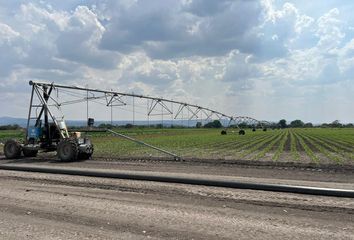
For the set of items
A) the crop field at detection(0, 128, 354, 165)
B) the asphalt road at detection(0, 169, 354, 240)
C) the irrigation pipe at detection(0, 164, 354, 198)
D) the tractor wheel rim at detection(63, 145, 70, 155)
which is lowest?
the asphalt road at detection(0, 169, 354, 240)

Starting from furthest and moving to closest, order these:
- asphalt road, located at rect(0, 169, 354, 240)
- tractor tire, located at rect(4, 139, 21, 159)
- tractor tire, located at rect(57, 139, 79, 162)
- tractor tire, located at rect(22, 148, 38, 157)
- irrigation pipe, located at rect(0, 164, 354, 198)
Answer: tractor tire, located at rect(22, 148, 38, 157)
tractor tire, located at rect(4, 139, 21, 159)
tractor tire, located at rect(57, 139, 79, 162)
irrigation pipe, located at rect(0, 164, 354, 198)
asphalt road, located at rect(0, 169, 354, 240)

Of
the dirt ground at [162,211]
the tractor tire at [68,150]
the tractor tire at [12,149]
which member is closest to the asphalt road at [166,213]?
the dirt ground at [162,211]

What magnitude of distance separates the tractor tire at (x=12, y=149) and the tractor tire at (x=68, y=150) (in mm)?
3309

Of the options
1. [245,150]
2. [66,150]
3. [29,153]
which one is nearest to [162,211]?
[66,150]

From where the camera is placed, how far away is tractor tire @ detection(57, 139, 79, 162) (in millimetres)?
19734

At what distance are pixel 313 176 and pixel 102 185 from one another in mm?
7038

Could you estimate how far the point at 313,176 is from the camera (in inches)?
555

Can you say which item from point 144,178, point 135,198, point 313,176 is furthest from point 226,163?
point 135,198

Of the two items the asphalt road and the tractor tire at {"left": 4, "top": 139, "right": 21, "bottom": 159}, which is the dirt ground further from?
the tractor tire at {"left": 4, "top": 139, "right": 21, "bottom": 159}

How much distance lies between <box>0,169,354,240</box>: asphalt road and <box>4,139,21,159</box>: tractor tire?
1086cm

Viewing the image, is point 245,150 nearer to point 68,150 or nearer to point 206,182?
point 68,150

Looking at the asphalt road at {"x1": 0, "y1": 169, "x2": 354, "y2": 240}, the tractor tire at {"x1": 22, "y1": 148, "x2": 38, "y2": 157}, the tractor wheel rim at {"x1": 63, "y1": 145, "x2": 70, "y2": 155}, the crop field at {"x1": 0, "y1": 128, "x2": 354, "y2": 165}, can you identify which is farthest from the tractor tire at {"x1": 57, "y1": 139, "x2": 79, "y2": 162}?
the asphalt road at {"x1": 0, "y1": 169, "x2": 354, "y2": 240}

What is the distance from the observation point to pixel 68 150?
19.8 m

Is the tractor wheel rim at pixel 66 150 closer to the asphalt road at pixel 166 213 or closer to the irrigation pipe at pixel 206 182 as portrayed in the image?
the irrigation pipe at pixel 206 182
